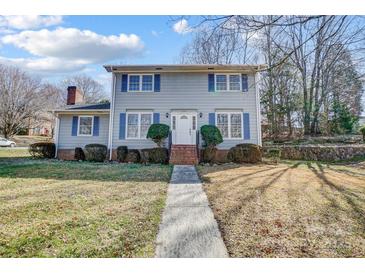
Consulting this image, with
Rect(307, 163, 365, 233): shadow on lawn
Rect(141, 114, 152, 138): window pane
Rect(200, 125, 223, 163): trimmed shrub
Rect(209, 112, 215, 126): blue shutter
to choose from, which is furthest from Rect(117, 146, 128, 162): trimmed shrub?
Rect(307, 163, 365, 233): shadow on lawn

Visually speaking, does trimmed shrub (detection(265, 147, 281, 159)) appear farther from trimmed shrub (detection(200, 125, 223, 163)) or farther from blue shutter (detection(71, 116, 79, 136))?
blue shutter (detection(71, 116, 79, 136))

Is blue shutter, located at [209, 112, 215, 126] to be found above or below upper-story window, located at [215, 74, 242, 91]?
below

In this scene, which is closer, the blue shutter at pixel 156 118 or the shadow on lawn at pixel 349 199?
the shadow on lawn at pixel 349 199

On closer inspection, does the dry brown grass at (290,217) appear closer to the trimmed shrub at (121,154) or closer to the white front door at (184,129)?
the white front door at (184,129)

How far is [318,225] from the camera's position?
11.4 feet

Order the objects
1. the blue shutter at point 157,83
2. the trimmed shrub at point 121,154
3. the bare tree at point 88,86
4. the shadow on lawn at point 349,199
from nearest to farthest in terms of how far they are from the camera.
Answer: the shadow on lawn at point 349,199 → the trimmed shrub at point 121,154 → the blue shutter at point 157,83 → the bare tree at point 88,86

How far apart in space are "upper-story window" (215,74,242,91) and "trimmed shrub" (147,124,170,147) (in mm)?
3764

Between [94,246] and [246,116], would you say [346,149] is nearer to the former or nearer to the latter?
[246,116]

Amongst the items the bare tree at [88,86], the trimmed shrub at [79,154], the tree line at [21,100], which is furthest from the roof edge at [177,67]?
the bare tree at [88,86]

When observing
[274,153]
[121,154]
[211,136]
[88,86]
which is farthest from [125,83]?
[88,86]

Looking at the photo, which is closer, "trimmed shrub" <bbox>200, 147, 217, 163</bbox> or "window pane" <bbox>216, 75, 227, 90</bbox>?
"trimmed shrub" <bbox>200, 147, 217, 163</bbox>

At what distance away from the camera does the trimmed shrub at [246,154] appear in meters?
11.1

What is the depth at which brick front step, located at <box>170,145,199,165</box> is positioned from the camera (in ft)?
36.5
